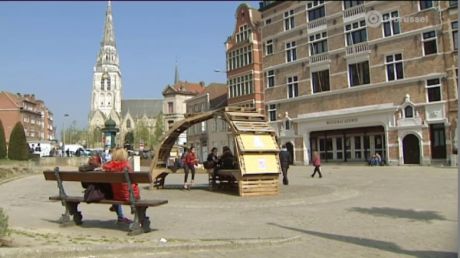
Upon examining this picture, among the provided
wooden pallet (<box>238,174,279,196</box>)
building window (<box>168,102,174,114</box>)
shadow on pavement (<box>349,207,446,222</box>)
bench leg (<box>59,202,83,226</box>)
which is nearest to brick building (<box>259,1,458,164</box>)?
wooden pallet (<box>238,174,279,196</box>)

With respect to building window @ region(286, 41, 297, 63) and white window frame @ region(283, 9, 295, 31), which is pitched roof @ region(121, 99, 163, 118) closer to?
white window frame @ region(283, 9, 295, 31)

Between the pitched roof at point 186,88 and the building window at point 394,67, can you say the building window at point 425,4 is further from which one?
→ the pitched roof at point 186,88

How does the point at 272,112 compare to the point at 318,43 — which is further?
the point at 272,112

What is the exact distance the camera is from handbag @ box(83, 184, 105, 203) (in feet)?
28.7

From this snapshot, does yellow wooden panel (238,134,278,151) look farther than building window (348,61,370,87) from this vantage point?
No

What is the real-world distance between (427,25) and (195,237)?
1308 inches

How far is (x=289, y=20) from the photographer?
1866 inches

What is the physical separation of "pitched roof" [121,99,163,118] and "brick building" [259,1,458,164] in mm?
102078

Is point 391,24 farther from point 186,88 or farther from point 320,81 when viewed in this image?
point 186,88

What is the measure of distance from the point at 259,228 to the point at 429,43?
31588 millimetres

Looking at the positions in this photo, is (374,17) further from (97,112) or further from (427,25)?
(97,112)

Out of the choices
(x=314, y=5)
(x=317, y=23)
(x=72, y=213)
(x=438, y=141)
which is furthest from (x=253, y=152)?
(x=314, y=5)

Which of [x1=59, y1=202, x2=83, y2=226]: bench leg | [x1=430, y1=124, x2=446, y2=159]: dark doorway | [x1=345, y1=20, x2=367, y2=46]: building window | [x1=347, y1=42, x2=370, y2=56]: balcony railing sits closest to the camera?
[x1=59, y1=202, x2=83, y2=226]: bench leg

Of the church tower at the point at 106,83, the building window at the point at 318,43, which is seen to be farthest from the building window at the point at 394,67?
the church tower at the point at 106,83
